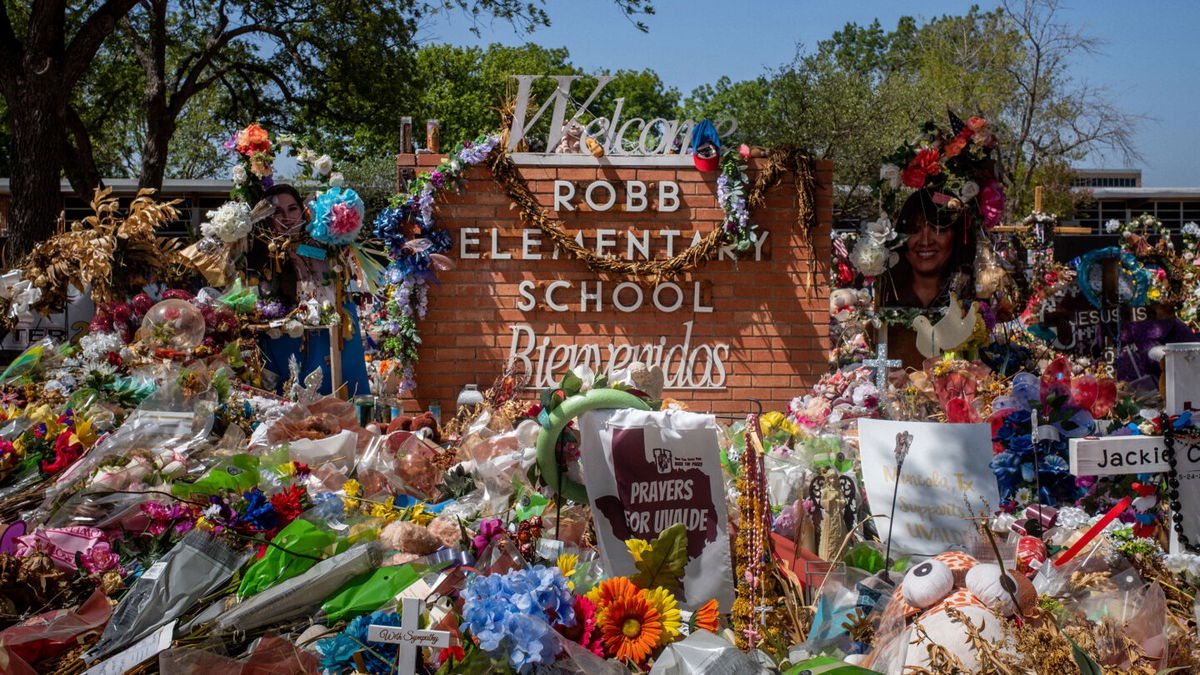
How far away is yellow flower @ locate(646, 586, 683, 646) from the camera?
306cm

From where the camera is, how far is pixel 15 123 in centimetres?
1015

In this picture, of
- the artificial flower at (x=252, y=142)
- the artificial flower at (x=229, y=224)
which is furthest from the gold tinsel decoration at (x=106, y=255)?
the artificial flower at (x=252, y=142)

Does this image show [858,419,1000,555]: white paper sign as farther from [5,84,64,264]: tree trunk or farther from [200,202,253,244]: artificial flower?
[5,84,64,264]: tree trunk

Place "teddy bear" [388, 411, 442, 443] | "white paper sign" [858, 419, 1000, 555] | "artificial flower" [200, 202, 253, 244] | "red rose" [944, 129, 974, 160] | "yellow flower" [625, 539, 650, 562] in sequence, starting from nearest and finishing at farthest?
1. "yellow flower" [625, 539, 650, 562]
2. "white paper sign" [858, 419, 1000, 555]
3. "teddy bear" [388, 411, 442, 443]
4. "artificial flower" [200, 202, 253, 244]
5. "red rose" [944, 129, 974, 160]

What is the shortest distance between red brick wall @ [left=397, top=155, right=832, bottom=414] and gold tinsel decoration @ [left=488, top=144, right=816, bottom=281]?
0.08 metres

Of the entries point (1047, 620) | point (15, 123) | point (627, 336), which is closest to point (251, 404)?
point (627, 336)

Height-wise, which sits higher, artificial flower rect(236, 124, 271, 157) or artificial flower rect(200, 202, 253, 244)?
artificial flower rect(236, 124, 271, 157)

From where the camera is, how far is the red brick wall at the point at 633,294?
7.95 meters

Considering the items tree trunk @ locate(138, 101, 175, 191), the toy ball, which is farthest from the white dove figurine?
tree trunk @ locate(138, 101, 175, 191)

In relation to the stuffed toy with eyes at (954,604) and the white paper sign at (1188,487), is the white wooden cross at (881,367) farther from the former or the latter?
the stuffed toy with eyes at (954,604)

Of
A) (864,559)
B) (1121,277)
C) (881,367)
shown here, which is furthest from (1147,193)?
(864,559)

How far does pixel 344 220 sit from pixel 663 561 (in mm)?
4815

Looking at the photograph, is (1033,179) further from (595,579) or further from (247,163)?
(595,579)

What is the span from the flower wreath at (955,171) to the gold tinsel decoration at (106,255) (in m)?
5.53
